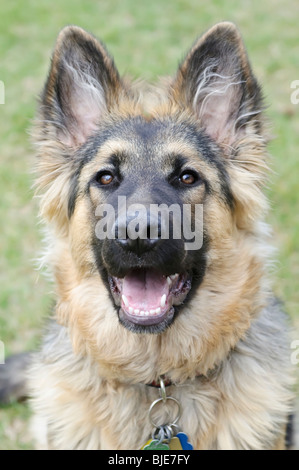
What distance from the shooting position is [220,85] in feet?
13.5

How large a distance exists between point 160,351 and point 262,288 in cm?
83

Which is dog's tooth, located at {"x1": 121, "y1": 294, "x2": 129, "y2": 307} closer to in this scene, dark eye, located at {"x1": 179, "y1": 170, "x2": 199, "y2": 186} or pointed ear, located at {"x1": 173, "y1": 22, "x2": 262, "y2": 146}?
dark eye, located at {"x1": 179, "y1": 170, "x2": 199, "y2": 186}

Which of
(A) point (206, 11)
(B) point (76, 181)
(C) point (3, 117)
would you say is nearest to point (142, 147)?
(B) point (76, 181)

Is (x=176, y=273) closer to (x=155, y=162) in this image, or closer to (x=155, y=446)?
(x=155, y=162)

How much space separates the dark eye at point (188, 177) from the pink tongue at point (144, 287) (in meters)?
0.65

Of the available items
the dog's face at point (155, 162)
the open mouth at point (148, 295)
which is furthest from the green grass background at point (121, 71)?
the open mouth at point (148, 295)

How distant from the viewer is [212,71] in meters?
4.09

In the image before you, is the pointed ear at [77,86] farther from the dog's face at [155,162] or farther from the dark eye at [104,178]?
the dark eye at [104,178]

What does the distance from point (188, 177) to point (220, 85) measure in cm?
72

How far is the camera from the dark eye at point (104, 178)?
3.98 meters

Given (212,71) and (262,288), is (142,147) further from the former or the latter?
(262,288)

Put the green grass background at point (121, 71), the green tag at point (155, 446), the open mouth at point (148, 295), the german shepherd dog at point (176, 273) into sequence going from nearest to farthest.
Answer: the open mouth at point (148, 295)
the green tag at point (155, 446)
the german shepherd dog at point (176, 273)
the green grass background at point (121, 71)

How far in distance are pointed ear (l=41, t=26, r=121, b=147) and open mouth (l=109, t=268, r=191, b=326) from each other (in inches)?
44.5

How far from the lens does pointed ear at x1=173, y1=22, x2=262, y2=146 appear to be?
3.88 meters
